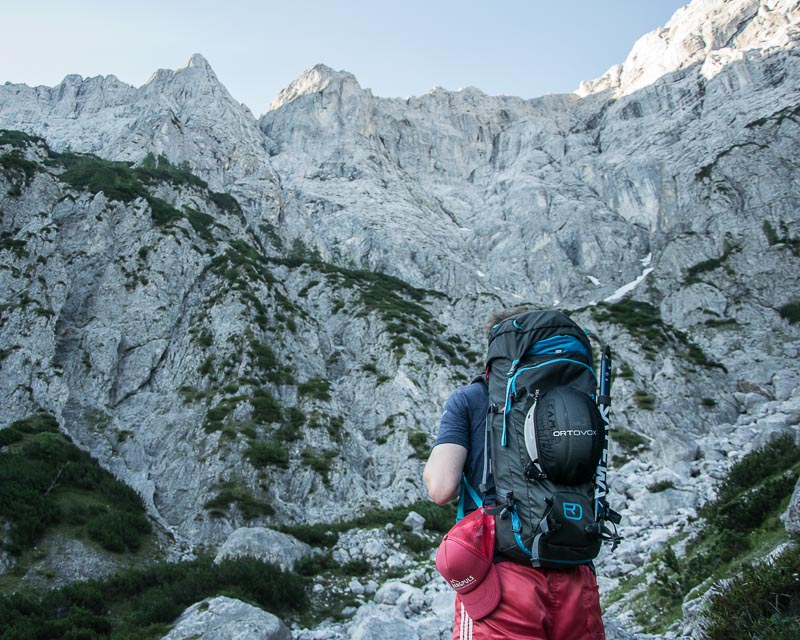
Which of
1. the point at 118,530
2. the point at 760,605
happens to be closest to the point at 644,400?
the point at 118,530

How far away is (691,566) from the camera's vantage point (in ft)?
26.2

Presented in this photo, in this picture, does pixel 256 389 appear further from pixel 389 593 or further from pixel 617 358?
pixel 617 358

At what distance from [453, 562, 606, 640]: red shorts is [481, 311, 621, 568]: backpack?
109 mm

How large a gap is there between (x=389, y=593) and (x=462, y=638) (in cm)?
964

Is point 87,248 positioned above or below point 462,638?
above

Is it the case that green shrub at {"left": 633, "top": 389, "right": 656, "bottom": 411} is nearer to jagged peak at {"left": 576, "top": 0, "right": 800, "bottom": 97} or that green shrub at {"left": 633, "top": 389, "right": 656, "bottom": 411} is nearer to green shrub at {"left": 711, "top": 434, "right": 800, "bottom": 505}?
green shrub at {"left": 711, "top": 434, "right": 800, "bottom": 505}

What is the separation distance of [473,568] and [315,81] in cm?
12785

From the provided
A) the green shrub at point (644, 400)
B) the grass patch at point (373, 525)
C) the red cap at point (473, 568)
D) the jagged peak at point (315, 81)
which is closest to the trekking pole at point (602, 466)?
the red cap at point (473, 568)

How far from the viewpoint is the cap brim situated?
305cm

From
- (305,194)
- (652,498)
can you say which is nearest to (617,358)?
(652,498)

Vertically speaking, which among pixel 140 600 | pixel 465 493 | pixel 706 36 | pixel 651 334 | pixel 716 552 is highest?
pixel 706 36

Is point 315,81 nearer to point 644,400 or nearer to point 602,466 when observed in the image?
point 644,400

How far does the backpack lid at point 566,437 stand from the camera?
313 cm

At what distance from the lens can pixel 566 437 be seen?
124 inches
